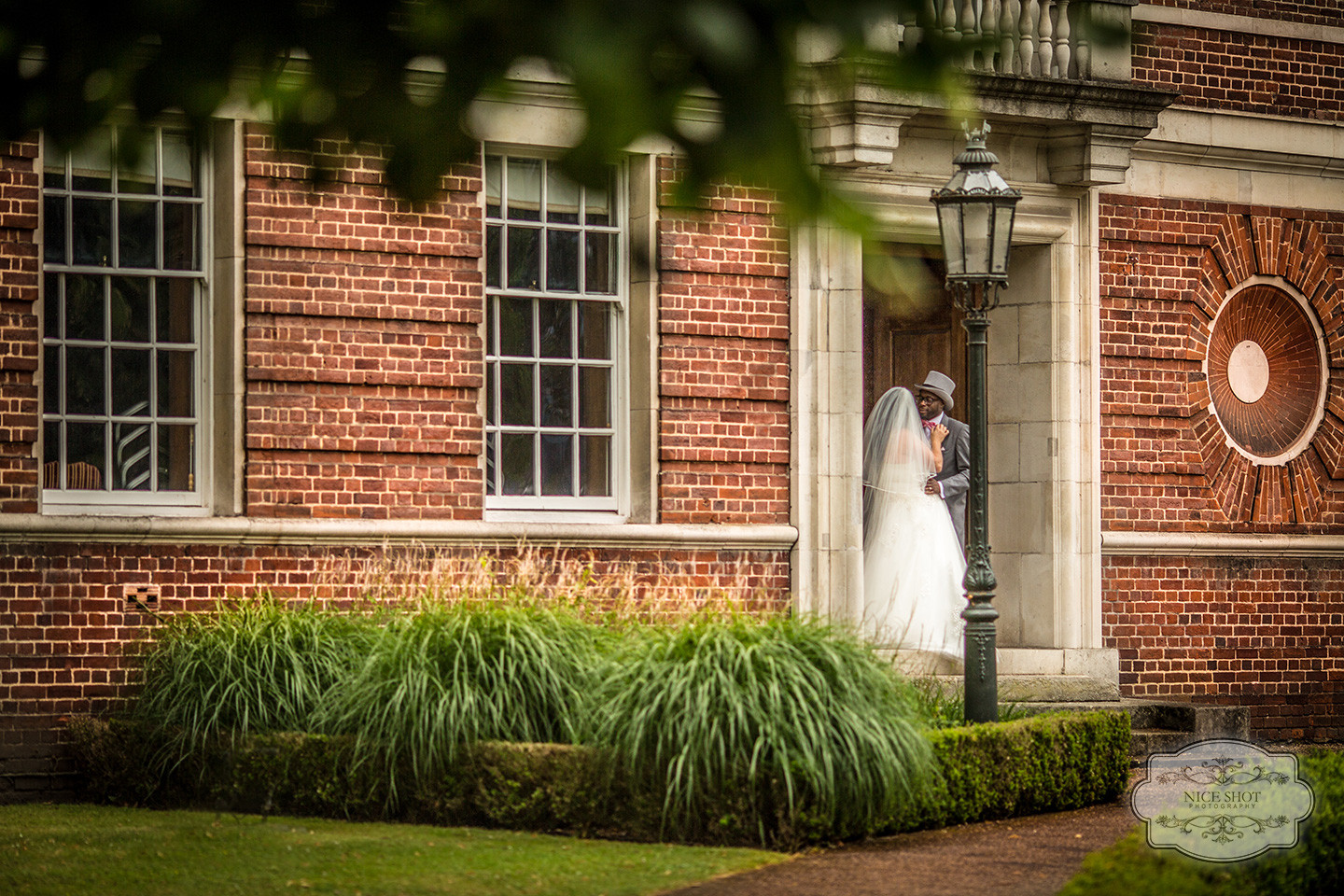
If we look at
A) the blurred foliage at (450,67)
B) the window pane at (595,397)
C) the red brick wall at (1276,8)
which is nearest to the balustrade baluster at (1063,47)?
the red brick wall at (1276,8)

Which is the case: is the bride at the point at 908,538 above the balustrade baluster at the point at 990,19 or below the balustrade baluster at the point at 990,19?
below

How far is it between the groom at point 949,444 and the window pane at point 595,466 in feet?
8.74

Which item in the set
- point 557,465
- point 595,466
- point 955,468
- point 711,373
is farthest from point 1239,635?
point 557,465

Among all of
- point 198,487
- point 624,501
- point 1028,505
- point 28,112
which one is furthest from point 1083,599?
point 28,112

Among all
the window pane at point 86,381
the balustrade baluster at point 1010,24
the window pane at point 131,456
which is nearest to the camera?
the window pane at point 86,381

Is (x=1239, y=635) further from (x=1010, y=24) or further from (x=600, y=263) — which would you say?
(x=600, y=263)

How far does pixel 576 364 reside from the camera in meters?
13.1

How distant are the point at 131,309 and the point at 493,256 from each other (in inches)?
98.1

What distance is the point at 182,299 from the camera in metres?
12.0

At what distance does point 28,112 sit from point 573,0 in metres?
1.51

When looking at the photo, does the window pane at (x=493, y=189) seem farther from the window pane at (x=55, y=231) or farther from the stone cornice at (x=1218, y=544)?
the stone cornice at (x=1218, y=544)

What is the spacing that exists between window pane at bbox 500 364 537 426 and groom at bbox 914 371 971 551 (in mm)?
3275

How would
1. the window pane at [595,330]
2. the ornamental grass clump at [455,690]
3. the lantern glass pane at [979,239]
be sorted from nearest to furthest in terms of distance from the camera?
the ornamental grass clump at [455,690] → the lantern glass pane at [979,239] → the window pane at [595,330]

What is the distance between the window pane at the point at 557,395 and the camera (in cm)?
1308
